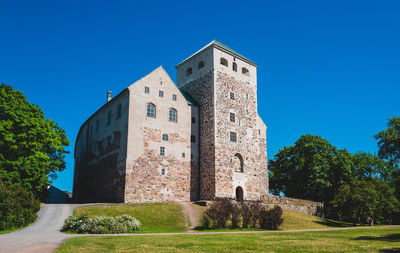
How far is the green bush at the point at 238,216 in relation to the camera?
22219mm

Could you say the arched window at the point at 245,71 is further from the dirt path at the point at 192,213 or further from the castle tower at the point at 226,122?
the dirt path at the point at 192,213

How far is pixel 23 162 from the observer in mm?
27219

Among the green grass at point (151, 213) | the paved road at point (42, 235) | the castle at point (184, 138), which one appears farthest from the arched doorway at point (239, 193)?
the paved road at point (42, 235)

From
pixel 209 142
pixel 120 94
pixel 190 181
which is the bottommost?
pixel 190 181

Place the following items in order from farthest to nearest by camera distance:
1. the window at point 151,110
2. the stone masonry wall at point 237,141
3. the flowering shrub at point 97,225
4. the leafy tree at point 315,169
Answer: the leafy tree at point 315,169 → the stone masonry wall at point 237,141 → the window at point 151,110 → the flowering shrub at point 97,225

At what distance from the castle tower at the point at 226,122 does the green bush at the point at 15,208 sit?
17316 mm

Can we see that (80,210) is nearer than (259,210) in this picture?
No

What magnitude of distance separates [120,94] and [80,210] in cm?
1310

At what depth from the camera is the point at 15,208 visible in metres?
20.0

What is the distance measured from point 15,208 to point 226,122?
2238 cm

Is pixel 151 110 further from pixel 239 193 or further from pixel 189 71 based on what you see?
pixel 239 193

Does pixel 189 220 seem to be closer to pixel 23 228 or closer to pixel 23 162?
pixel 23 228

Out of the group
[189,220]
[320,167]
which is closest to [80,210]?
[189,220]

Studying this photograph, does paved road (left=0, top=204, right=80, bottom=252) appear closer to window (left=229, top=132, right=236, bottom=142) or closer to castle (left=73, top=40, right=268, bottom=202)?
castle (left=73, top=40, right=268, bottom=202)
